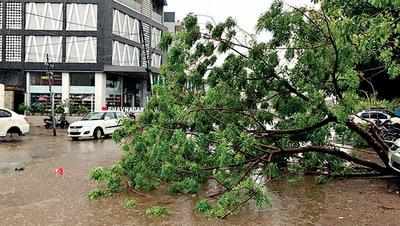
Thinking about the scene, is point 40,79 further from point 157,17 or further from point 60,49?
point 157,17

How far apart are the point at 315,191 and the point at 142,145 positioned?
13.1ft

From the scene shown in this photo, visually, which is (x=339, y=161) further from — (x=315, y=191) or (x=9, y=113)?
(x=9, y=113)

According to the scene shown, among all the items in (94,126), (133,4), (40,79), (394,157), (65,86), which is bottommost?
(94,126)

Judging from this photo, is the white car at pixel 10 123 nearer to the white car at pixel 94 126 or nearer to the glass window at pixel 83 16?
the white car at pixel 94 126

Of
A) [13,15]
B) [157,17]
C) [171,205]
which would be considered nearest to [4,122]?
[171,205]

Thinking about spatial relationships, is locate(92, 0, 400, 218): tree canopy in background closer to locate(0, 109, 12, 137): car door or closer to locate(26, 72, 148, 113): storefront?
locate(0, 109, 12, 137): car door

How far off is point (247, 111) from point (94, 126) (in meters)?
16.1

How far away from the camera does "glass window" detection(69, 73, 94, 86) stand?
45031 millimetres

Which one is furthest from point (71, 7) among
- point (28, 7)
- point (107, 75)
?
point (107, 75)

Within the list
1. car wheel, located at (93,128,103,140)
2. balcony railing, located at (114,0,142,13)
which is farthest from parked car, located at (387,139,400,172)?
balcony railing, located at (114,0,142,13)

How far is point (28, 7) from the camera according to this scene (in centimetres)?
4500

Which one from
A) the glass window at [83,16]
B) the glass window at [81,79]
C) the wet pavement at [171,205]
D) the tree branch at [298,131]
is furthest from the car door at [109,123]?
the glass window at [83,16]

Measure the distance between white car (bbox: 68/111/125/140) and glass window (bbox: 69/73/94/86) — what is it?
21.6 m

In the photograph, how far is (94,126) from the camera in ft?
75.2
